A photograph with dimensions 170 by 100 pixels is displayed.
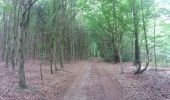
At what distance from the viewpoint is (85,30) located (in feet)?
216

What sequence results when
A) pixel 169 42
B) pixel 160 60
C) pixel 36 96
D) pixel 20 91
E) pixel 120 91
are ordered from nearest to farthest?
pixel 36 96 < pixel 20 91 < pixel 120 91 < pixel 169 42 < pixel 160 60

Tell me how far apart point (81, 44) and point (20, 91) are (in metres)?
47.4

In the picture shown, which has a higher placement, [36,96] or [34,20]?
[34,20]

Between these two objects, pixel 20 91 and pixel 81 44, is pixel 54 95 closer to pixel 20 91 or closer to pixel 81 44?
pixel 20 91

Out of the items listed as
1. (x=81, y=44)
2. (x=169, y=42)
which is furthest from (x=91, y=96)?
(x=81, y=44)

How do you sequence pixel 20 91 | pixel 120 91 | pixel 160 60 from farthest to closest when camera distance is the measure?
pixel 160 60 < pixel 120 91 < pixel 20 91

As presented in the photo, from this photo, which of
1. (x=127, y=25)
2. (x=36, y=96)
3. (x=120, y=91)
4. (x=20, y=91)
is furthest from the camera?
(x=127, y=25)

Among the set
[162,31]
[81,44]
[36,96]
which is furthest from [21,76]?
[81,44]

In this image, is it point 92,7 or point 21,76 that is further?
point 92,7

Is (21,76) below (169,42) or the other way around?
below

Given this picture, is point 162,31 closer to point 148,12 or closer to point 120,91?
point 148,12

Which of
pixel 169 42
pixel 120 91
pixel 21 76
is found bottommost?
pixel 120 91

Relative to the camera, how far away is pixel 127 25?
95.0ft

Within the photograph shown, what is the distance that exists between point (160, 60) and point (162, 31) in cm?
1376
